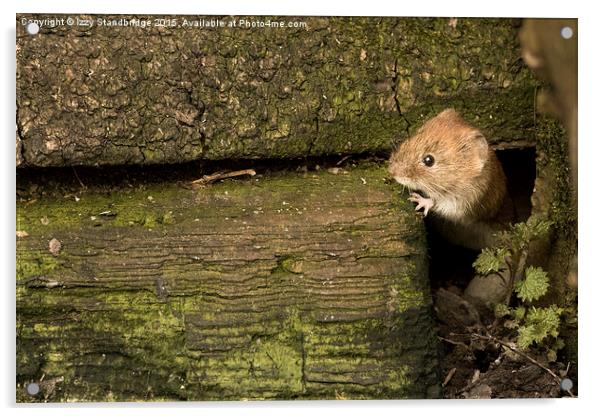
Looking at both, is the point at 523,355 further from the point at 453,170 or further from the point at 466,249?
the point at 453,170

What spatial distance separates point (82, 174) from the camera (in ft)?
8.04

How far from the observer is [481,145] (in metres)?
2.59

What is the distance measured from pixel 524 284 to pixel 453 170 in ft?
1.48

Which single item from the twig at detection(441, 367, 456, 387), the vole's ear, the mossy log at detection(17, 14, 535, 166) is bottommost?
the twig at detection(441, 367, 456, 387)

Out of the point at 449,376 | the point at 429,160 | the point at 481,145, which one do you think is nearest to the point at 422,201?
the point at 429,160

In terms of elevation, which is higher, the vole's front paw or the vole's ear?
the vole's ear

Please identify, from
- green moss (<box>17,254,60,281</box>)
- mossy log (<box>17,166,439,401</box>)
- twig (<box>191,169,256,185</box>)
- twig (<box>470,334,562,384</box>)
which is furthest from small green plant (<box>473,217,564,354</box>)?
green moss (<box>17,254,60,281</box>)

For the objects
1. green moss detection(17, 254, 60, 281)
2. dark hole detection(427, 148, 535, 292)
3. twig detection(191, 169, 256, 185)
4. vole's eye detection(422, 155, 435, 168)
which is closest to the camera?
green moss detection(17, 254, 60, 281)

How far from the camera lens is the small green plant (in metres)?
2.54

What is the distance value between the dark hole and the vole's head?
0.20 meters

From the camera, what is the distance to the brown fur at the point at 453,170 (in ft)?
8.45

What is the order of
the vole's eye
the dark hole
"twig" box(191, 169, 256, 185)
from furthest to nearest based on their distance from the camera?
1. the dark hole
2. the vole's eye
3. "twig" box(191, 169, 256, 185)

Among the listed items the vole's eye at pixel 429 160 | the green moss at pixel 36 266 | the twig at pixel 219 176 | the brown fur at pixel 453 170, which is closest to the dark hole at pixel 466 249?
the brown fur at pixel 453 170

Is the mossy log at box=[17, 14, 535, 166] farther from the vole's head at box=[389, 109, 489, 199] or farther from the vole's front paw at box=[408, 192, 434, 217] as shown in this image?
the vole's front paw at box=[408, 192, 434, 217]
